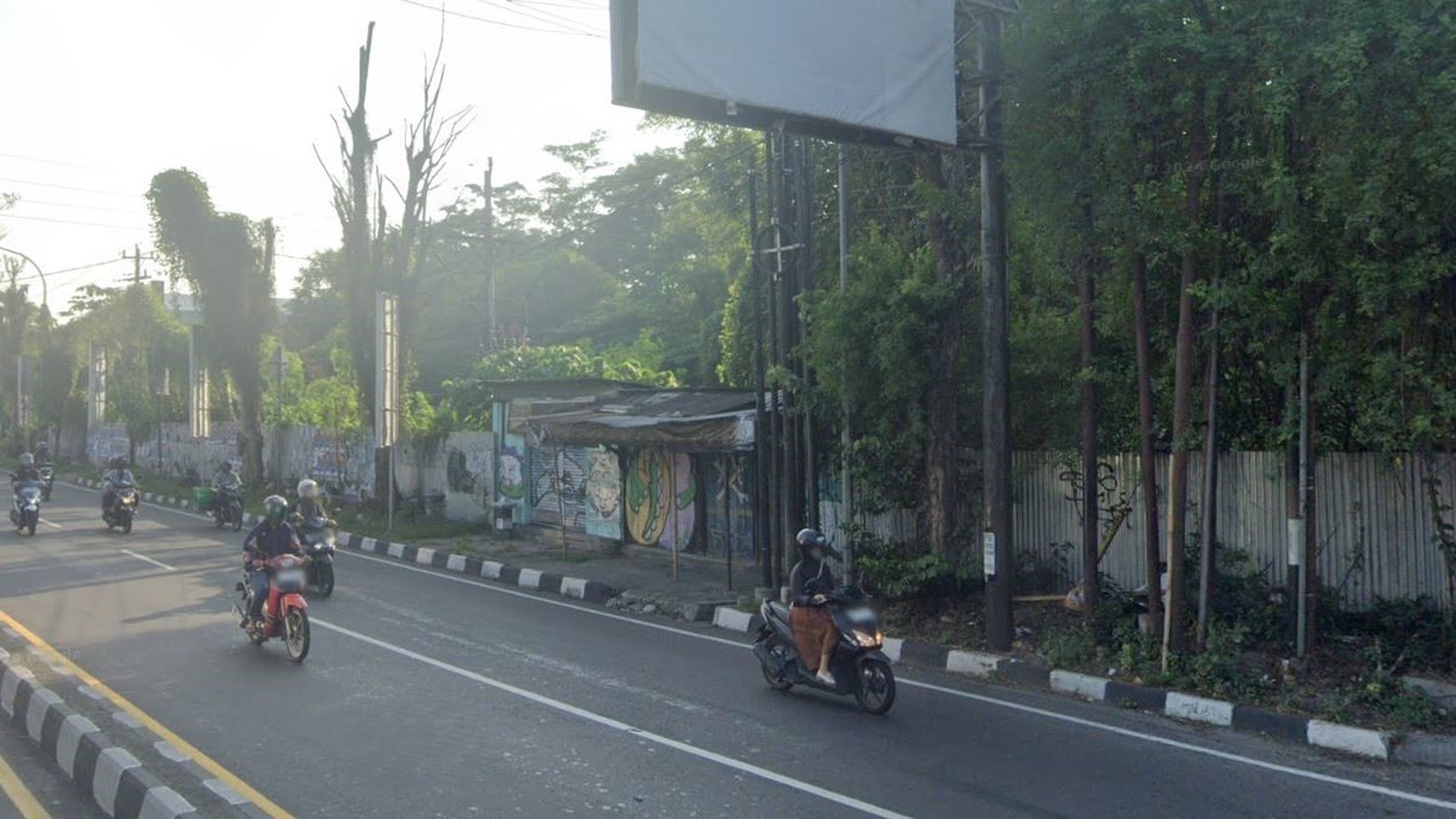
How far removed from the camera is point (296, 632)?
36.3 ft

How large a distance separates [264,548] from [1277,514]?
10.1 metres

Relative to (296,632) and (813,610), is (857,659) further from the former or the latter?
(296,632)

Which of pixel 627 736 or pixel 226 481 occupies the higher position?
Result: pixel 226 481

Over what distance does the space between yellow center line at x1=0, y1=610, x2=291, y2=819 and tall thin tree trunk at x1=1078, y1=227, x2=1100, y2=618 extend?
796 cm

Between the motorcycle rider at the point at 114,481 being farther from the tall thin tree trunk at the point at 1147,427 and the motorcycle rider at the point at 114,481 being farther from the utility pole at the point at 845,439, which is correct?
the tall thin tree trunk at the point at 1147,427

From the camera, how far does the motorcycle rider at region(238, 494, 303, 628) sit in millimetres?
11617

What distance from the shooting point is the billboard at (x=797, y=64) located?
381 inches

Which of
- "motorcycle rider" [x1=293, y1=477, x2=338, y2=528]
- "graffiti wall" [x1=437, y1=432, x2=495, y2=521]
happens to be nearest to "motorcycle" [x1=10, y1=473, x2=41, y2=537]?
"graffiti wall" [x1=437, y1=432, x2=495, y2=521]

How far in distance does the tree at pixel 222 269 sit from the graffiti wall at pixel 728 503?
2013 cm

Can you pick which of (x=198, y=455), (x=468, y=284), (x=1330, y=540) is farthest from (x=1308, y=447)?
(x=468, y=284)

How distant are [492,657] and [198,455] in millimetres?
33774

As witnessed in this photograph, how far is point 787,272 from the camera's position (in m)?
14.9

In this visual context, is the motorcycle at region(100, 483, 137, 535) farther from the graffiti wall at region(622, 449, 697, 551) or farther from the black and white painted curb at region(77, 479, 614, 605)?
the graffiti wall at region(622, 449, 697, 551)

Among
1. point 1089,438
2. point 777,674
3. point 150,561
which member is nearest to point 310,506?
point 150,561
